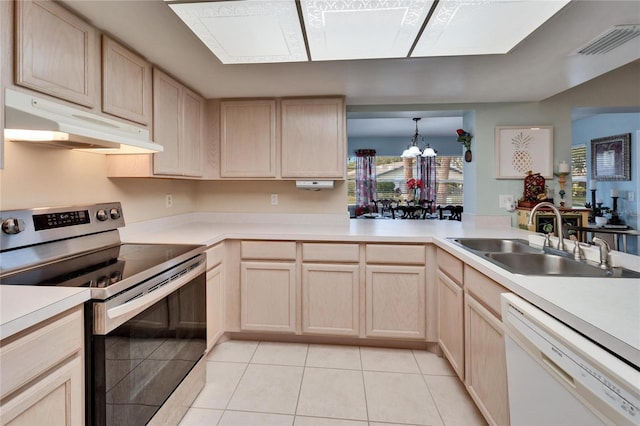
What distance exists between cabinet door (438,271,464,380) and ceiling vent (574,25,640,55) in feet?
4.97

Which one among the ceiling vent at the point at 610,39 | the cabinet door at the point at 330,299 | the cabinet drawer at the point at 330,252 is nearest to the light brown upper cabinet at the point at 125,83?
the cabinet drawer at the point at 330,252

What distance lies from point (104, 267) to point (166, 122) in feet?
3.78

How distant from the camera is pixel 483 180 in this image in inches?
109

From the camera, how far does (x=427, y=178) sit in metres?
7.82

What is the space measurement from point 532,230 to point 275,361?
7.41 ft

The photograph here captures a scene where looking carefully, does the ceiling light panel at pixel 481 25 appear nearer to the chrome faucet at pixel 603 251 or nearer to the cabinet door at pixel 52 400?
the chrome faucet at pixel 603 251

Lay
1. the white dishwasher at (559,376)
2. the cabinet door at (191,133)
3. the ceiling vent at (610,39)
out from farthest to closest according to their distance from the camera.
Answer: the cabinet door at (191,133), the ceiling vent at (610,39), the white dishwasher at (559,376)

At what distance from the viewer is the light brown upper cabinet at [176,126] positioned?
198 centimetres

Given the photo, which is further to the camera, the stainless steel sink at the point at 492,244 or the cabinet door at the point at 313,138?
the cabinet door at the point at 313,138

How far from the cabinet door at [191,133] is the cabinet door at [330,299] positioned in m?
1.21

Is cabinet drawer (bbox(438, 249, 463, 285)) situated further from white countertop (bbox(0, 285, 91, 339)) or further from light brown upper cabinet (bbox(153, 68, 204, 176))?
light brown upper cabinet (bbox(153, 68, 204, 176))

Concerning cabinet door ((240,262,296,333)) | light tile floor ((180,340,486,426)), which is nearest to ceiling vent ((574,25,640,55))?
light tile floor ((180,340,486,426))

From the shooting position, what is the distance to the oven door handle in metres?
1.04

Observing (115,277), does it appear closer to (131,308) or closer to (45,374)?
(131,308)
